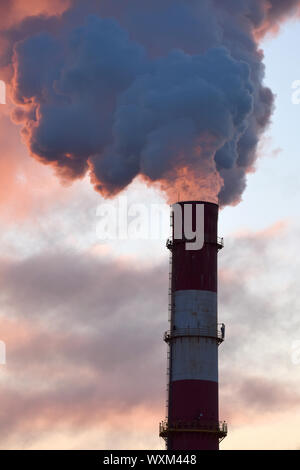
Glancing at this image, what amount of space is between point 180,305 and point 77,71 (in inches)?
737

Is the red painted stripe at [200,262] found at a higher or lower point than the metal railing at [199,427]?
higher

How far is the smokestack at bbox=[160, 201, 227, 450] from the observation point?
96000 millimetres

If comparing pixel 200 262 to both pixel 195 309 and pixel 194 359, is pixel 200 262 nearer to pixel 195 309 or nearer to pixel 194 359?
pixel 195 309

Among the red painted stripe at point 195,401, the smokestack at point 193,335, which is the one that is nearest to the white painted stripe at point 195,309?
the smokestack at point 193,335

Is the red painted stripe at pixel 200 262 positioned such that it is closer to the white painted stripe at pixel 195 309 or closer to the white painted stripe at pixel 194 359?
the white painted stripe at pixel 195 309

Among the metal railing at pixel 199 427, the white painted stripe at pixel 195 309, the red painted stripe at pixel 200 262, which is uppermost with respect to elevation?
the red painted stripe at pixel 200 262

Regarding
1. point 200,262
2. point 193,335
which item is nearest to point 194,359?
point 193,335

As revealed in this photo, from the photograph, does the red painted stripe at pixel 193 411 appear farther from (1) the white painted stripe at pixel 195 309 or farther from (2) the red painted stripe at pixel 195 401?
(1) the white painted stripe at pixel 195 309

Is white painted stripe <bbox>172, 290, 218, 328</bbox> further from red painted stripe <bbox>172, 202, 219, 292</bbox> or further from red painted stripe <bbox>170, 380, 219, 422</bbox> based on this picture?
red painted stripe <bbox>170, 380, 219, 422</bbox>

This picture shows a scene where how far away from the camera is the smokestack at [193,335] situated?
9600 centimetres

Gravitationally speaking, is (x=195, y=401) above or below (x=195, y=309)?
below

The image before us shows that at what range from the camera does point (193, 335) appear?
97812 mm

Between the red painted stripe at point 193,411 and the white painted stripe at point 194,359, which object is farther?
the white painted stripe at point 194,359

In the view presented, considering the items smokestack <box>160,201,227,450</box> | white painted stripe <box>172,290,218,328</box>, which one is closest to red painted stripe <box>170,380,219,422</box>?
smokestack <box>160,201,227,450</box>
